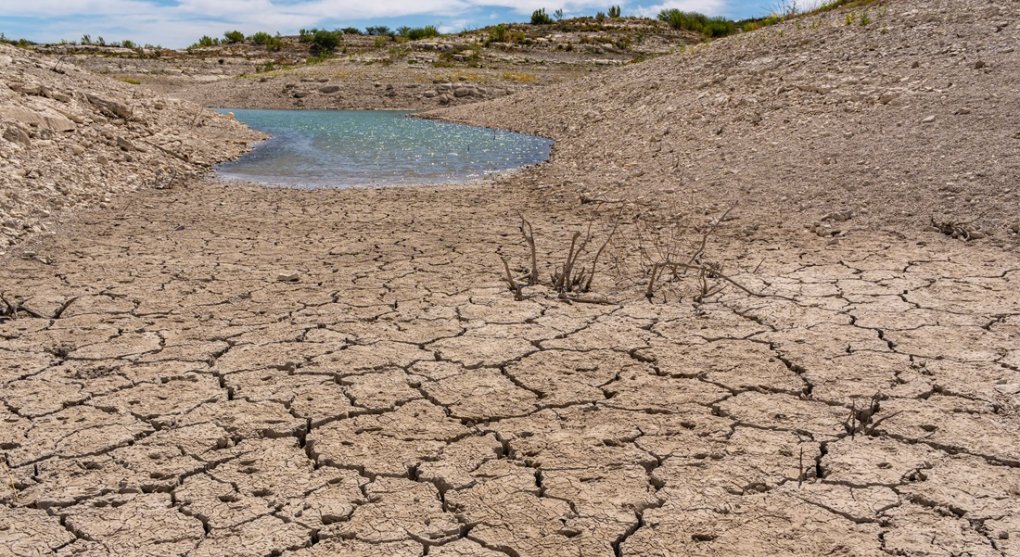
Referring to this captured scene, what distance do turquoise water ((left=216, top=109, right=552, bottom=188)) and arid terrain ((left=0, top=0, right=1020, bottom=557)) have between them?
7.06 ft

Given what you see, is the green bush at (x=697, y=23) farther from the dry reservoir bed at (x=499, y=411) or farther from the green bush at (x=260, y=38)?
the dry reservoir bed at (x=499, y=411)

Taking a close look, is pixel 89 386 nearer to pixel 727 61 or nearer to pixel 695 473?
pixel 695 473

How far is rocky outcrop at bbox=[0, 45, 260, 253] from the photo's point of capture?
8.05 m

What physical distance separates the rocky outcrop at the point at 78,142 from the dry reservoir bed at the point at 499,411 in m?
2.07

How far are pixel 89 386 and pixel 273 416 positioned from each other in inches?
40.5

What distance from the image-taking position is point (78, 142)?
10.2 meters

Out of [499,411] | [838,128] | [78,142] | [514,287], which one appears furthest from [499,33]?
[499,411]

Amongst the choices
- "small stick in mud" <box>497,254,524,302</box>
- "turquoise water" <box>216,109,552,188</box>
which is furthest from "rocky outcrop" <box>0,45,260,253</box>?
"small stick in mud" <box>497,254,524,302</box>

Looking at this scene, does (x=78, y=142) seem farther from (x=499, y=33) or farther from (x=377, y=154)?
(x=499, y=33)

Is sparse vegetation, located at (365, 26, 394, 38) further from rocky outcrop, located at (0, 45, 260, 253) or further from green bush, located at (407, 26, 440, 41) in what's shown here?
rocky outcrop, located at (0, 45, 260, 253)

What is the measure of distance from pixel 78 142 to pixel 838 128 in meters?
8.70

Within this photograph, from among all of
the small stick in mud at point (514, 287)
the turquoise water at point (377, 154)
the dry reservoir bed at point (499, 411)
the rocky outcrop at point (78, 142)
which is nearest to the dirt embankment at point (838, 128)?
the dry reservoir bed at point (499, 411)

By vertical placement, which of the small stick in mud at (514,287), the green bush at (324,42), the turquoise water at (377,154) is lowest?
the small stick in mud at (514,287)

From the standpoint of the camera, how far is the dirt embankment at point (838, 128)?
23.9 feet
